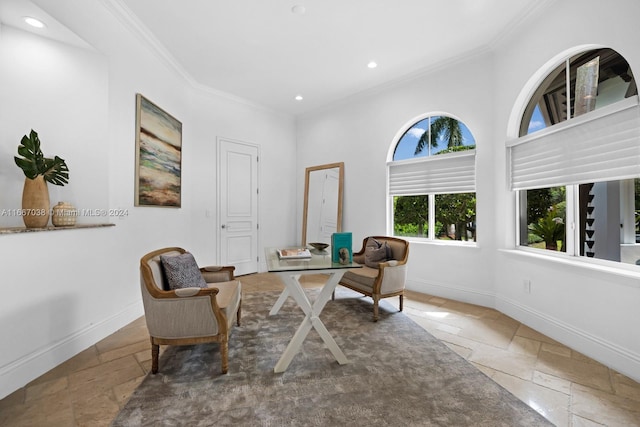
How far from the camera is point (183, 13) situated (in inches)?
110

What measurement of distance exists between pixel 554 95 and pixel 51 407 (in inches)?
184

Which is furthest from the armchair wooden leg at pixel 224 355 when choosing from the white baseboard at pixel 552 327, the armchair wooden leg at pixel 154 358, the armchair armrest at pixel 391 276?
the white baseboard at pixel 552 327

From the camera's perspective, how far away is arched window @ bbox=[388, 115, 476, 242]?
146 inches

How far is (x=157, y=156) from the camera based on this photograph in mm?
3398

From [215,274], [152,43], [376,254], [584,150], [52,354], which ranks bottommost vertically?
[52,354]

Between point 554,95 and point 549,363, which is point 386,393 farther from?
point 554,95

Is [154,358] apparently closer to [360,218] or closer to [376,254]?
[376,254]

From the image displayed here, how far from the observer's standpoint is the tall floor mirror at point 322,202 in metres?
4.97

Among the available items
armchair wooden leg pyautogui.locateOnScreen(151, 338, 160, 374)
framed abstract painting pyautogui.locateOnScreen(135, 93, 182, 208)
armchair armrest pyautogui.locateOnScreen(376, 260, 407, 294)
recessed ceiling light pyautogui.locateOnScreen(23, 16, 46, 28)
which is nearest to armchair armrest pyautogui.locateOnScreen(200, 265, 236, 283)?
armchair wooden leg pyautogui.locateOnScreen(151, 338, 160, 374)

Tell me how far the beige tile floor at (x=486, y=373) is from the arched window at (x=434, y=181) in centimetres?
144

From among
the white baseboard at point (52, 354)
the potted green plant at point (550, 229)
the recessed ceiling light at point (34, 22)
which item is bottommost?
the white baseboard at point (52, 354)

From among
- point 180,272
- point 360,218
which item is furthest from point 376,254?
point 180,272

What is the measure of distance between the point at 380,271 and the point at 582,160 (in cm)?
202

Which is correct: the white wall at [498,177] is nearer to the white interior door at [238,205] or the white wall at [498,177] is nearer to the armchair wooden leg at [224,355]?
the white interior door at [238,205]
